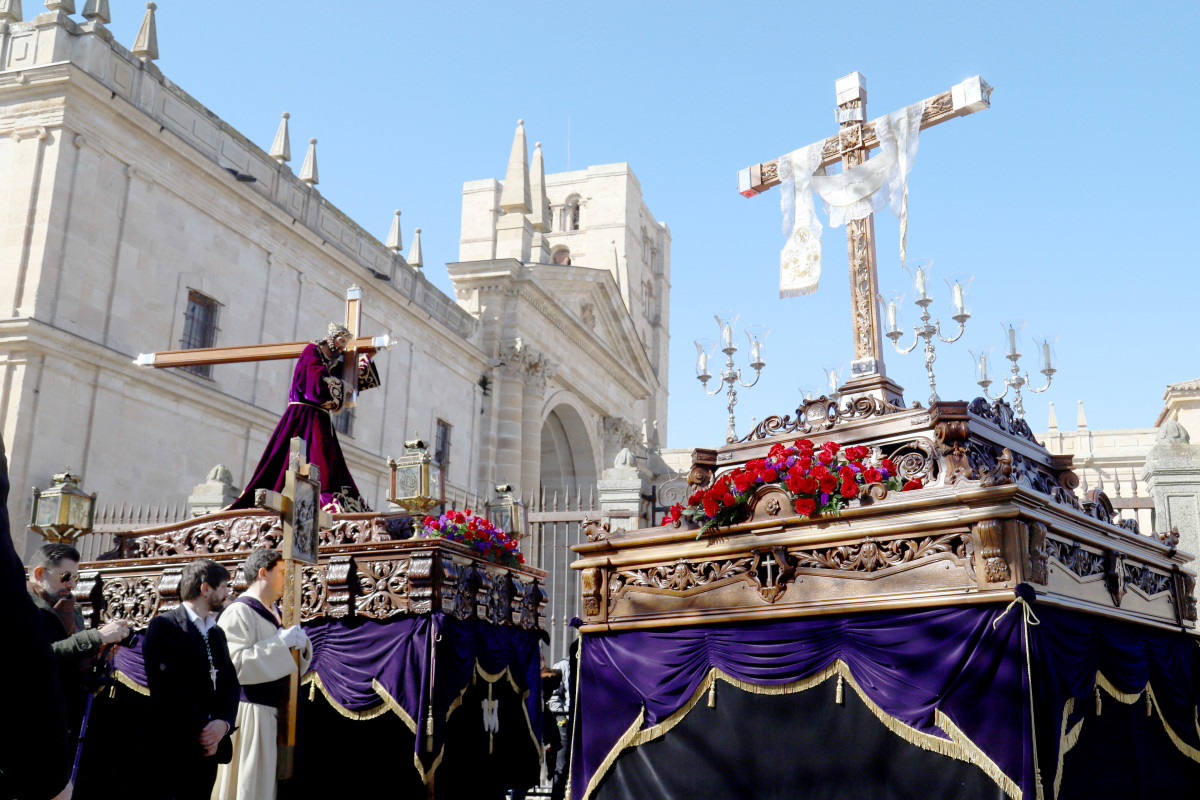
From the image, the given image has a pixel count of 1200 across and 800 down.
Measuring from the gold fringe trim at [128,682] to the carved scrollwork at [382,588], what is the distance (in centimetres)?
218

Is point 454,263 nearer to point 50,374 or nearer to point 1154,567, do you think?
point 50,374

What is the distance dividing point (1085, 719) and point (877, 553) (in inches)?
56.8

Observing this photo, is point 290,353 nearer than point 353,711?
No

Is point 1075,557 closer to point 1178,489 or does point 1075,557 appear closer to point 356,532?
point 356,532

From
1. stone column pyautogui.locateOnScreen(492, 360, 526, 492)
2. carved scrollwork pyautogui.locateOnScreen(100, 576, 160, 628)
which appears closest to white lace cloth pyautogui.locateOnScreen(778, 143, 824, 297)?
carved scrollwork pyautogui.locateOnScreen(100, 576, 160, 628)

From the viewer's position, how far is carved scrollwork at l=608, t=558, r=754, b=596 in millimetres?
5648

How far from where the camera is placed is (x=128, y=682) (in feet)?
26.9

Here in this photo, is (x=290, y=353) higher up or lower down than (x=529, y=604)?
higher up

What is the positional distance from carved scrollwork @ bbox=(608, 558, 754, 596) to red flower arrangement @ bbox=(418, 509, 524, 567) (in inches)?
81.4

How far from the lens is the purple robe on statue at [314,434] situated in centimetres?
855

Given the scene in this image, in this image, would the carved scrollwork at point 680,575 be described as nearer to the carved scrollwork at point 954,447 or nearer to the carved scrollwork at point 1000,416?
the carved scrollwork at point 954,447

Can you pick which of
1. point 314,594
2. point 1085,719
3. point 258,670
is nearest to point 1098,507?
point 1085,719

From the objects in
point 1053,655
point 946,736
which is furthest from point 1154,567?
point 946,736

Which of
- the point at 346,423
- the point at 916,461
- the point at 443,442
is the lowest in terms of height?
the point at 916,461
